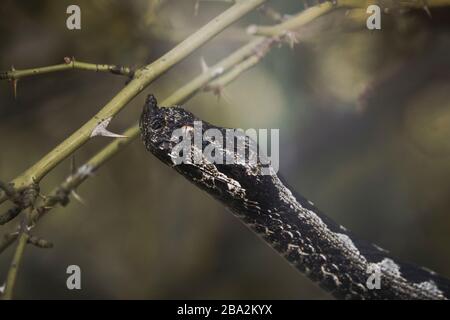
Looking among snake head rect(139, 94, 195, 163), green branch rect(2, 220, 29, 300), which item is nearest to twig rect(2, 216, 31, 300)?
green branch rect(2, 220, 29, 300)

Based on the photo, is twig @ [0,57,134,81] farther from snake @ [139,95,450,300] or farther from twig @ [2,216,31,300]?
twig @ [2,216,31,300]

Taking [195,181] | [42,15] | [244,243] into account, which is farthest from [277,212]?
[42,15]

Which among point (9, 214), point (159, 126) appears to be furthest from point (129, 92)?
point (9, 214)

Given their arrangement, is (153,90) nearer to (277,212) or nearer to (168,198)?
(168,198)

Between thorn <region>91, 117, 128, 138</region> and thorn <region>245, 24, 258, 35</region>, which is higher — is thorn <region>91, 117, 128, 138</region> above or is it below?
below

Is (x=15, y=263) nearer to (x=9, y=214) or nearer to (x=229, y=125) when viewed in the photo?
(x=9, y=214)
